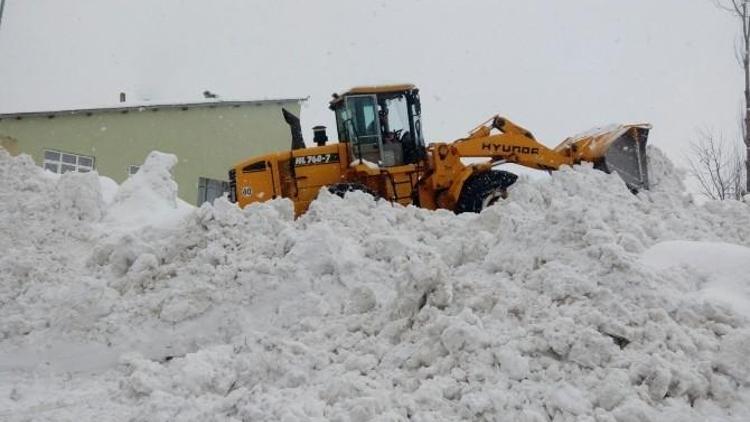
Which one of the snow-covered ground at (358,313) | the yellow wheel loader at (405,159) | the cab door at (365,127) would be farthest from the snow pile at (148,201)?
the cab door at (365,127)

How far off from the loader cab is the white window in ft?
35.1

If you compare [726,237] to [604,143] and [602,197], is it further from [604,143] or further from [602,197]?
[604,143]

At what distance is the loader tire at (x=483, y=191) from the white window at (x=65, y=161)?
12047mm

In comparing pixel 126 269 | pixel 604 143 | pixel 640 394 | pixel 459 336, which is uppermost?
pixel 604 143

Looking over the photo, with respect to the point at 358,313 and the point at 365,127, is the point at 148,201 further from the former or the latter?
the point at 365,127

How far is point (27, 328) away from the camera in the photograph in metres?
4.97

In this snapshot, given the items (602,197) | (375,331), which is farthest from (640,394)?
(602,197)

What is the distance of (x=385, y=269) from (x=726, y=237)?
11.9 feet

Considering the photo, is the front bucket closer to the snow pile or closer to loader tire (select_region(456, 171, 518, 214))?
loader tire (select_region(456, 171, 518, 214))

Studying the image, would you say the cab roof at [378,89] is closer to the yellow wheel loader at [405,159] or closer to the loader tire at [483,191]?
the yellow wheel loader at [405,159]

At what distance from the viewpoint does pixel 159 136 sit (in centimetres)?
1914

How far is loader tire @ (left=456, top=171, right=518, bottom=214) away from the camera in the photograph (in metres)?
9.59

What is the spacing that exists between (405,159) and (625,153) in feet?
10.3

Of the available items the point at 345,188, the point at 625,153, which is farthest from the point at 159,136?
the point at 625,153
